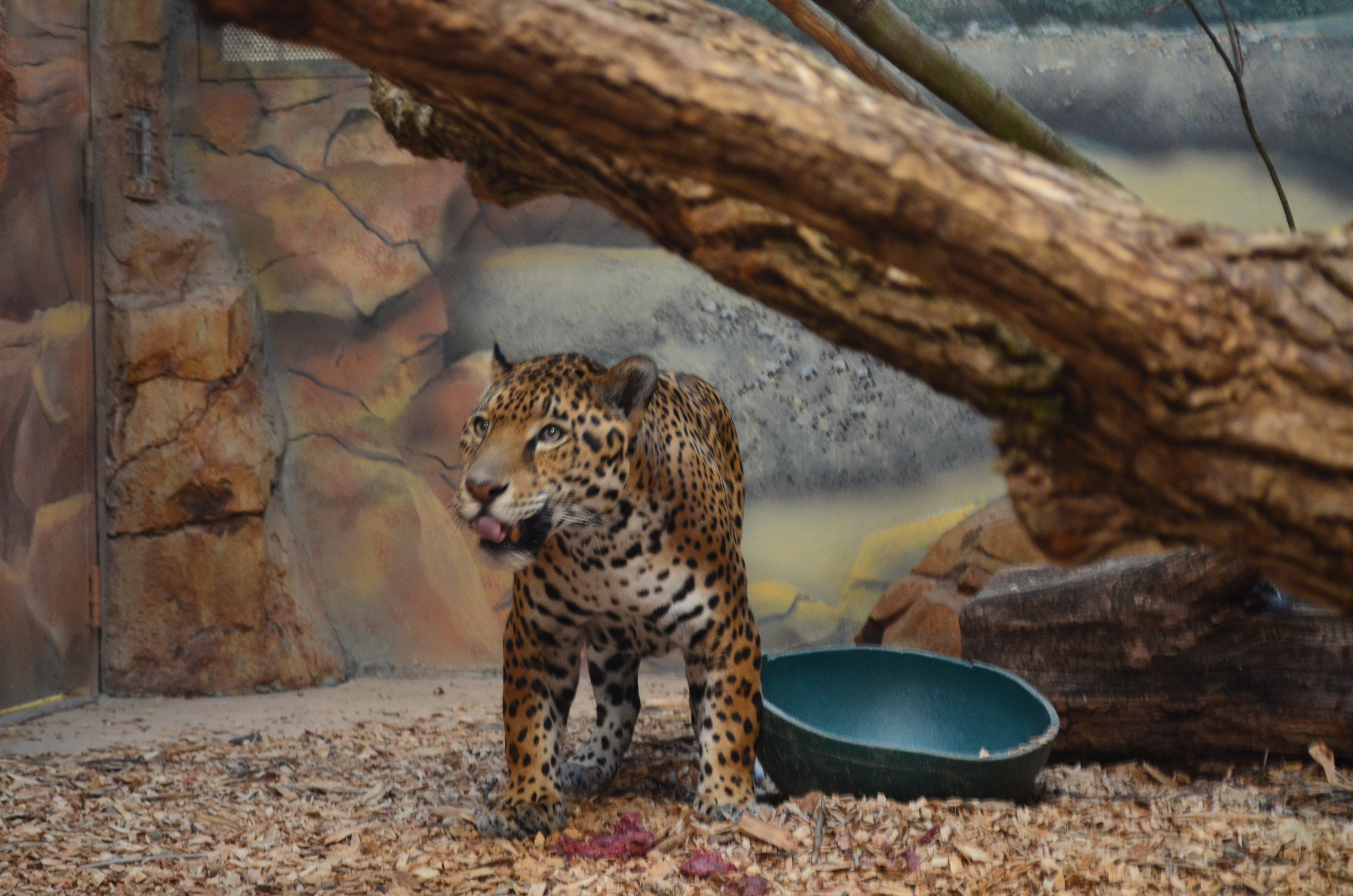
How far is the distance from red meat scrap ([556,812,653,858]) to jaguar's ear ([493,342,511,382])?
155 centimetres

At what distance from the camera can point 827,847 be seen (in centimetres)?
338

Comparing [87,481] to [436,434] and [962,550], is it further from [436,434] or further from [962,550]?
[962,550]

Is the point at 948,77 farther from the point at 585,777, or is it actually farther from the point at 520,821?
the point at 585,777

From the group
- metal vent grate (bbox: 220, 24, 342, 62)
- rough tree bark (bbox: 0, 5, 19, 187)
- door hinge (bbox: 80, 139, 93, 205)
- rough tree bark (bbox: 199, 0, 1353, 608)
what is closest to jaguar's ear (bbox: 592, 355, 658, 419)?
rough tree bark (bbox: 199, 0, 1353, 608)

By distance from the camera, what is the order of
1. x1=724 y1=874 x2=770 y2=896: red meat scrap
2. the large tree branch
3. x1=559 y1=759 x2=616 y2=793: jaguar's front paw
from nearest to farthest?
the large tree branch, x1=724 y1=874 x2=770 y2=896: red meat scrap, x1=559 y1=759 x2=616 y2=793: jaguar's front paw

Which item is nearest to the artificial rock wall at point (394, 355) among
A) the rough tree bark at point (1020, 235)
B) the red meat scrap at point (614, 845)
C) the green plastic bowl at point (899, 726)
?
the green plastic bowl at point (899, 726)

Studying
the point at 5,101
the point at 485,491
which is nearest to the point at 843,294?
the point at 485,491

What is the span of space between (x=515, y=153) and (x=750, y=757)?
7.30 ft

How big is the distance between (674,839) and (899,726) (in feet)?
4.03

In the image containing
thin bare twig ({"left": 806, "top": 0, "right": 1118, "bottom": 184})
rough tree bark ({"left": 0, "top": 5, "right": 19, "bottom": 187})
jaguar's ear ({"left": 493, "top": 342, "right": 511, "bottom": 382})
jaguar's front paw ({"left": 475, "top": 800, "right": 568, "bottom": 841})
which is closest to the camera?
thin bare twig ({"left": 806, "top": 0, "right": 1118, "bottom": 184})

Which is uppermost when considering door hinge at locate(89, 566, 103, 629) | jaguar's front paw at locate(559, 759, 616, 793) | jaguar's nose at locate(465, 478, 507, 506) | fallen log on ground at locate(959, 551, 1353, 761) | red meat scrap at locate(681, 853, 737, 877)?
jaguar's nose at locate(465, 478, 507, 506)

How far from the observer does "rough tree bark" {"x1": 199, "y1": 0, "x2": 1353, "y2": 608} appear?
1.33 meters

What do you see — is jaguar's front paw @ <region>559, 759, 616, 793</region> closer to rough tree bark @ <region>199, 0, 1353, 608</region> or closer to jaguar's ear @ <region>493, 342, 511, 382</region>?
jaguar's ear @ <region>493, 342, 511, 382</region>

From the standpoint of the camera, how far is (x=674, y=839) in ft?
11.6
